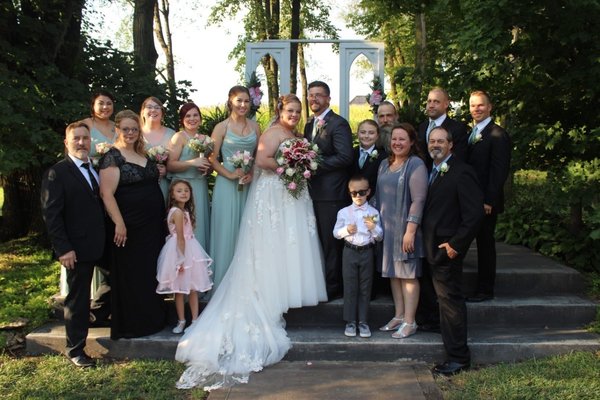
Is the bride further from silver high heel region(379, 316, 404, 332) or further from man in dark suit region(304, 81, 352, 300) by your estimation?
silver high heel region(379, 316, 404, 332)

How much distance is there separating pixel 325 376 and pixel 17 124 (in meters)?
4.71

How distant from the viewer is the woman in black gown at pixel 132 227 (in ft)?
16.3

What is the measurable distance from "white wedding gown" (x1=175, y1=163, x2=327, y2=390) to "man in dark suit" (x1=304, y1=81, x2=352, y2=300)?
0.12m

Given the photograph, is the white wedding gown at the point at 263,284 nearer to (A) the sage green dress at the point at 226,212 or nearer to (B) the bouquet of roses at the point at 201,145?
(A) the sage green dress at the point at 226,212

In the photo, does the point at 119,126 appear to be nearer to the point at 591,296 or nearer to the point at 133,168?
the point at 133,168

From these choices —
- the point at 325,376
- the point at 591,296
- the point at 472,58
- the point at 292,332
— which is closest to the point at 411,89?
the point at 472,58

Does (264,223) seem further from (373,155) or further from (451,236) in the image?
(451,236)

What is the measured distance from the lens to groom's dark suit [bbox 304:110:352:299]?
5508 mm

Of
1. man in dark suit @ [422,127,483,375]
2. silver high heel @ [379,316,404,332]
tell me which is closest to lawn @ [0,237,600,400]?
man in dark suit @ [422,127,483,375]

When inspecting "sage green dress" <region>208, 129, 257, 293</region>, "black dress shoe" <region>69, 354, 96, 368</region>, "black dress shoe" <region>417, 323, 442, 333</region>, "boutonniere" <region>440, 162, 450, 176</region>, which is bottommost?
"black dress shoe" <region>69, 354, 96, 368</region>

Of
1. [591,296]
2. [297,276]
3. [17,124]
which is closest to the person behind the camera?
[297,276]

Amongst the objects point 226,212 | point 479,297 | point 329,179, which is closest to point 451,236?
point 479,297

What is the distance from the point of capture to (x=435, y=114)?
18.3 feet

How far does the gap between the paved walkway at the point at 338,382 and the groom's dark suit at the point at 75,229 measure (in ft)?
4.83
